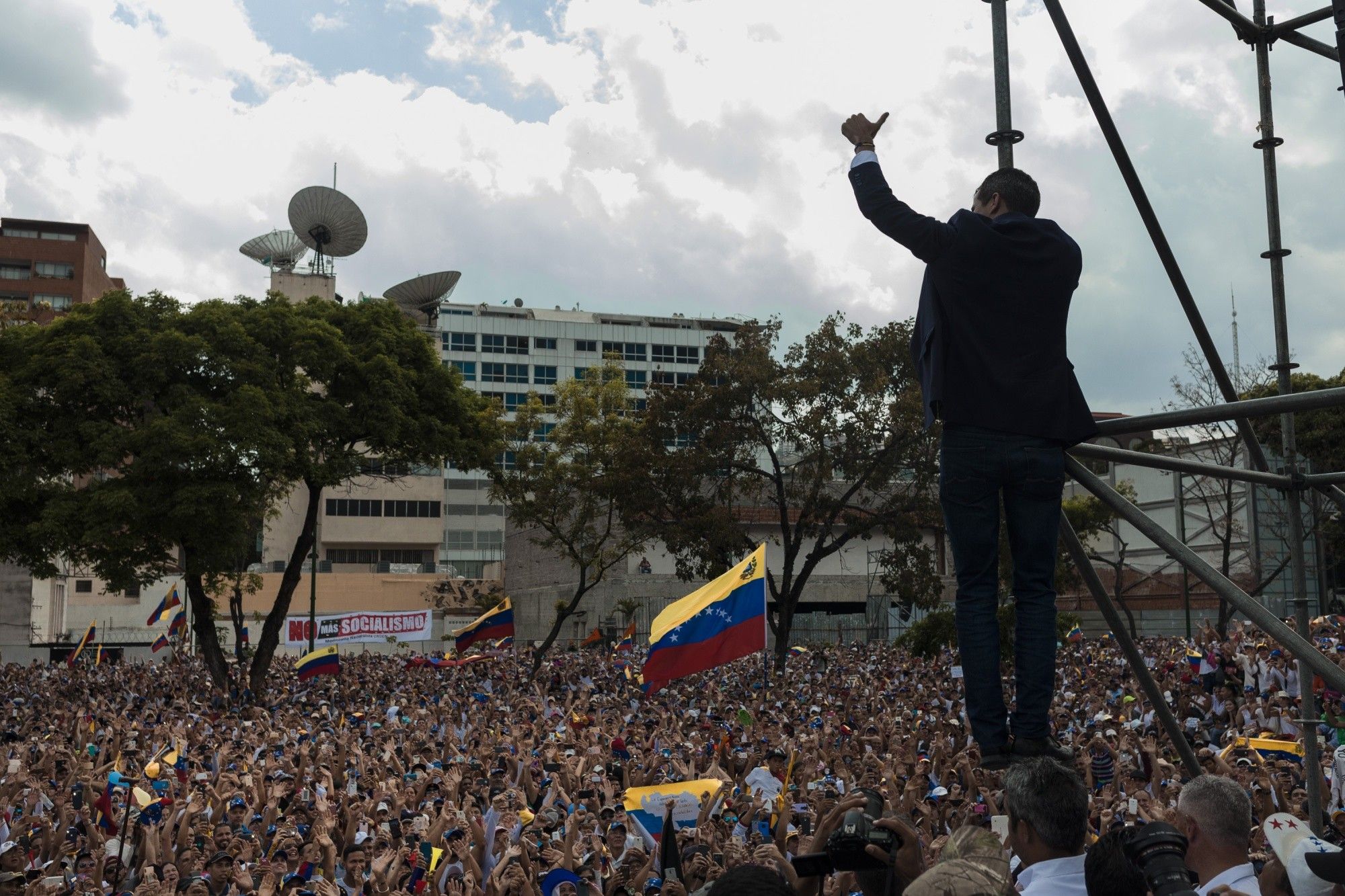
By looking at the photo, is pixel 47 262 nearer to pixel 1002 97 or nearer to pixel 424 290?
pixel 424 290

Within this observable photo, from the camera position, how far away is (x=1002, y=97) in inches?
168

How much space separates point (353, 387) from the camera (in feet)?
118

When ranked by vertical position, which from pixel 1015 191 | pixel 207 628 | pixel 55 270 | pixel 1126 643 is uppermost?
pixel 55 270

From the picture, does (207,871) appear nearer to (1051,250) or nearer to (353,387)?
(1051,250)

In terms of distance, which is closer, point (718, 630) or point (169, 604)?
point (718, 630)

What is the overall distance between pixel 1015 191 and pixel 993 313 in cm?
42

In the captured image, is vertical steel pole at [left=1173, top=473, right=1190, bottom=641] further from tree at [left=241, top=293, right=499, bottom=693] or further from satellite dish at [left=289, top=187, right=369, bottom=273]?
satellite dish at [left=289, top=187, right=369, bottom=273]

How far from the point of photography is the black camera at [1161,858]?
2.50m

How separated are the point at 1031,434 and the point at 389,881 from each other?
7.62 meters

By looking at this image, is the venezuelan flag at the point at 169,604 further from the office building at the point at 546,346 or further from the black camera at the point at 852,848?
the office building at the point at 546,346

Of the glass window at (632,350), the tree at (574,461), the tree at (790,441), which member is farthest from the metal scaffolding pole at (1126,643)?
the glass window at (632,350)

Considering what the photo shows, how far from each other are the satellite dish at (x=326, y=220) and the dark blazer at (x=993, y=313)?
80.6 meters

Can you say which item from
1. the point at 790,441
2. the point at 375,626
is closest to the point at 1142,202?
the point at 790,441

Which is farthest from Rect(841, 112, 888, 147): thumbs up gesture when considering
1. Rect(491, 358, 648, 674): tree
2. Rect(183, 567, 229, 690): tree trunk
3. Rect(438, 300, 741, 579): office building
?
Rect(438, 300, 741, 579): office building
